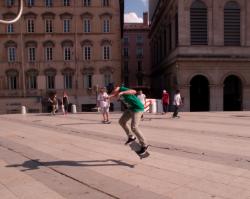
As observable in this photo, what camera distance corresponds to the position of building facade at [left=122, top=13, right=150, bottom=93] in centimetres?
8944

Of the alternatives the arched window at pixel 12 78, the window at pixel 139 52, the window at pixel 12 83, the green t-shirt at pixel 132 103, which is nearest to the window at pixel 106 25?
the arched window at pixel 12 78

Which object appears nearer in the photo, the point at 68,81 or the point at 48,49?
the point at 48,49

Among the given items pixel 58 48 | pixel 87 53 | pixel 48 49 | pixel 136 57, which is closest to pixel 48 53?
pixel 48 49

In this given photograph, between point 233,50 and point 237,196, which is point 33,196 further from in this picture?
point 233,50

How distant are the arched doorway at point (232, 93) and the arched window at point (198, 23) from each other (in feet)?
20.2

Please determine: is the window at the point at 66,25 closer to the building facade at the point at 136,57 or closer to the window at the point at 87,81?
the window at the point at 87,81

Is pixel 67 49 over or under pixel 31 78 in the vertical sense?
over

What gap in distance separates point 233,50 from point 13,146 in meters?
33.5

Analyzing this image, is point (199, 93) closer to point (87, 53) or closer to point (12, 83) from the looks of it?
point (87, 53)

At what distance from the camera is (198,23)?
40312 mm

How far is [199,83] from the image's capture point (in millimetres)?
Result: 44438

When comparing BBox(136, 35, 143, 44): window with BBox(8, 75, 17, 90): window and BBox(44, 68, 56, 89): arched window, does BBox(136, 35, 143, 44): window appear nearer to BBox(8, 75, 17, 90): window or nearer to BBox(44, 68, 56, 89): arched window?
BBox(44, 68, 56, 89): arched window

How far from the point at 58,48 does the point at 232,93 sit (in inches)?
885

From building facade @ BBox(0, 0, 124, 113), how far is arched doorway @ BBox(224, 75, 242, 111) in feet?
47.2
